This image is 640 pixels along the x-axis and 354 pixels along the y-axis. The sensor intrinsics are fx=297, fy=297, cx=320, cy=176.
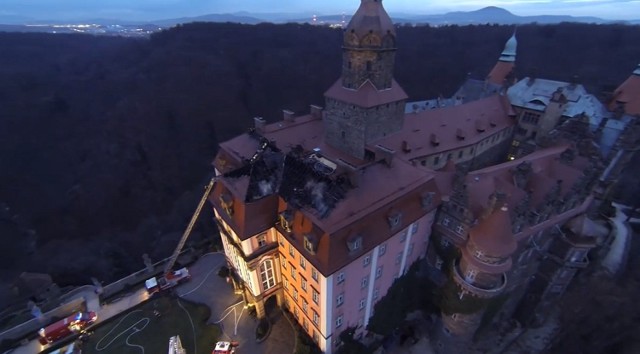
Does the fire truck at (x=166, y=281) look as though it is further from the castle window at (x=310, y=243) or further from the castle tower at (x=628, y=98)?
the castle tower at (x=628, y=98)

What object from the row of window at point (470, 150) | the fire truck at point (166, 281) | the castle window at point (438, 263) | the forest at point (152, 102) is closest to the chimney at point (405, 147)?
the row of window at point (470, 150)

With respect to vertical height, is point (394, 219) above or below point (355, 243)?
above

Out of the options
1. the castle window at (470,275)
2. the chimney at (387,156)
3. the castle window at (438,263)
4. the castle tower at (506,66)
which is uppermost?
the castle tower at (506,66)

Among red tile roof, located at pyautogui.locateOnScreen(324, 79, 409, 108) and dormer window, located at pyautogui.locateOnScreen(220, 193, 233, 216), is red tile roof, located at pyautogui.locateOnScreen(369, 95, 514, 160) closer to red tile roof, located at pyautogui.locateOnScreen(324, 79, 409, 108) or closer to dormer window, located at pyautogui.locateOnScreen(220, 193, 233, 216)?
red tile roof, located at pyautogui.locateOnScreen(324, 79, 409, 108)

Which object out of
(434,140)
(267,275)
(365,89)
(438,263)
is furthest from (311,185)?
(434,140)

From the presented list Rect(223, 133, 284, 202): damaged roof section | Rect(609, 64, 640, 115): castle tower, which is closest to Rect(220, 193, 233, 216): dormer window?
Rect(223, 133, 284, 202): damaged roof section

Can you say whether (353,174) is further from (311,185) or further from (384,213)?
(384,213)
